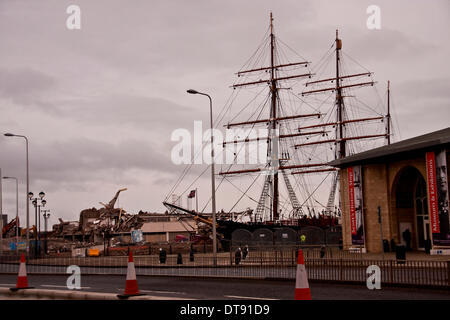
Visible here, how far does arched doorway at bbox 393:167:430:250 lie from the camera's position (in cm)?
4000

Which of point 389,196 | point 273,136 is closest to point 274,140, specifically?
point 273,136

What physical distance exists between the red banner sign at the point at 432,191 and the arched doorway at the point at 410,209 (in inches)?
194

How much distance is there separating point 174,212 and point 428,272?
5996 cm

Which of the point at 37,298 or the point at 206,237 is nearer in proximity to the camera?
the point at 37,298

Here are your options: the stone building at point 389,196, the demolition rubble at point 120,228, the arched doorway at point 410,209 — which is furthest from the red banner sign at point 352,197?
the demolition rubble at point 120,228

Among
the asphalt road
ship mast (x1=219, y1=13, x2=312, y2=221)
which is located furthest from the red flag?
the asphalt road

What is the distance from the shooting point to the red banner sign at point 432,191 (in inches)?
1357

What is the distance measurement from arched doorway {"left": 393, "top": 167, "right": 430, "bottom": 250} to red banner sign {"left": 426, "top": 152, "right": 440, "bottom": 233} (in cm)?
494

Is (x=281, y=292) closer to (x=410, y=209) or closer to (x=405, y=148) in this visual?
(x=405, y=148)

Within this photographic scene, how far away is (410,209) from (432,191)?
5819 mm

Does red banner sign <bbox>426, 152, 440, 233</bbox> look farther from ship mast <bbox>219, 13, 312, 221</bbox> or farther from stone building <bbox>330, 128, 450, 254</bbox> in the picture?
ship mast <bbox>219, 13, 312, 221</bbox>

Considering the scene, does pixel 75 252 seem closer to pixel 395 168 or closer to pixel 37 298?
pixel 395 168
